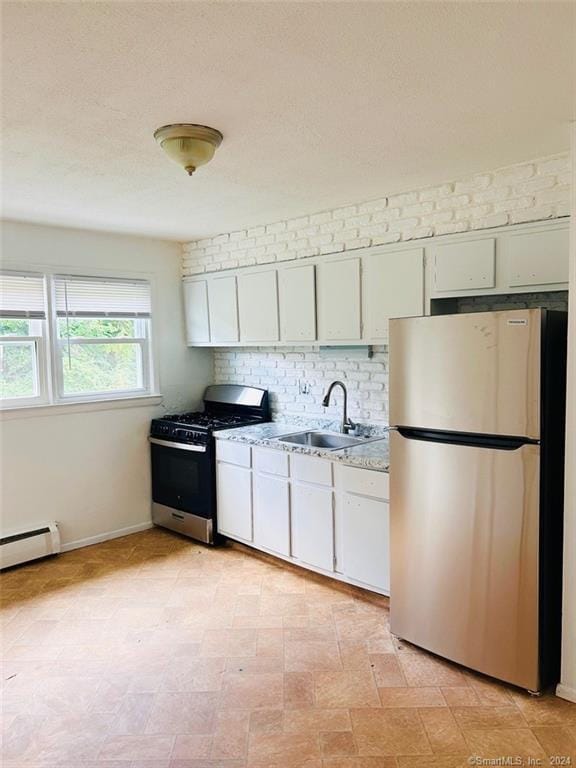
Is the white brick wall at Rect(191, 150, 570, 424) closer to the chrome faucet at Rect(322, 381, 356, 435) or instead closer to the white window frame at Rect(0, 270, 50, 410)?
the chrome faucet at Rect(322, 381, 356, 435)

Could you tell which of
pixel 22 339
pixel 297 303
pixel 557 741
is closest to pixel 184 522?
pixel 22 339

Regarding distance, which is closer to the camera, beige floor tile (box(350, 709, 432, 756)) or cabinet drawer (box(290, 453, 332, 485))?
beige floor tile (box(350, 709, 432, 756))

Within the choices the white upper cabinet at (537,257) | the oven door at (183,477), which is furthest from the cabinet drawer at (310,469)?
the white upper cabinet at (537,257)

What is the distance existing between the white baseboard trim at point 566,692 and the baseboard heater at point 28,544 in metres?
3.33

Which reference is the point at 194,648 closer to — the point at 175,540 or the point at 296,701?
the point at 296,701

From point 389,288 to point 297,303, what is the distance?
777 mm

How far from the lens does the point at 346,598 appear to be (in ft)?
10.7

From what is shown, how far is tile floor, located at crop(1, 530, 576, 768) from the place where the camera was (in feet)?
6.78

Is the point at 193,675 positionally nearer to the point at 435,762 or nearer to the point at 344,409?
the point at 435,762

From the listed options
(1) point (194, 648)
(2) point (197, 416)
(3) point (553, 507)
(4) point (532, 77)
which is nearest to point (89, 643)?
(1) point (194, 648)

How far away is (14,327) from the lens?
384 centimetres

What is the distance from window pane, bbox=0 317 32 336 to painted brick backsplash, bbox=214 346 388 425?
5.44 ft

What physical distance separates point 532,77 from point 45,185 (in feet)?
7.99

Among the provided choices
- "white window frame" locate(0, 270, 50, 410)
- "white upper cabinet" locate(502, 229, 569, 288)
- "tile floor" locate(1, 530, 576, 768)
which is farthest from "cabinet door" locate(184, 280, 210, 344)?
"white upper cabinet" locate(502, 229, 569, 288)
